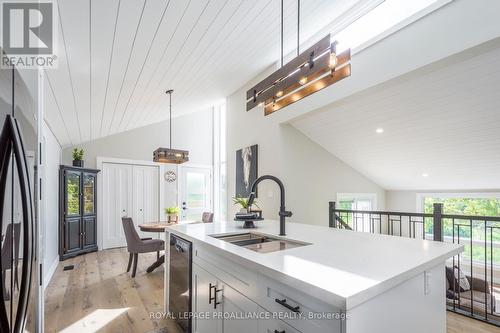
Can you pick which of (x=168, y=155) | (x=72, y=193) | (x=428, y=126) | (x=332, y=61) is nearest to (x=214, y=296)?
(x=332, y=61)

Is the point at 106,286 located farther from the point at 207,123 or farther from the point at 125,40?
the point at 207,123

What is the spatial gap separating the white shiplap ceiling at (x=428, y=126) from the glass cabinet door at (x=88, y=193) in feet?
14.5

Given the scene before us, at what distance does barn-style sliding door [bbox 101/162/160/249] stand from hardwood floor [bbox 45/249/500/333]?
1434 millimetres

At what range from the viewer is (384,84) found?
9.46 ft

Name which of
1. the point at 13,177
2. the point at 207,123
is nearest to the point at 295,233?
the point at 13,177

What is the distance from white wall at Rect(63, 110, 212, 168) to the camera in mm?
6000

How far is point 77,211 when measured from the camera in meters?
5.28

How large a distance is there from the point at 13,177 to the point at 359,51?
3321mm

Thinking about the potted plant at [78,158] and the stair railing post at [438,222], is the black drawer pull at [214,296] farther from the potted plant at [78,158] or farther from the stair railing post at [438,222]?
the potted plant at [78,158]

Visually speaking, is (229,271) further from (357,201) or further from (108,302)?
(357,201)

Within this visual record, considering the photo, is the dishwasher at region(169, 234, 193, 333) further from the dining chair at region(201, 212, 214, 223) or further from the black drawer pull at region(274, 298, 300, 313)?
the dining chair at region(201, 212, 214, 223)

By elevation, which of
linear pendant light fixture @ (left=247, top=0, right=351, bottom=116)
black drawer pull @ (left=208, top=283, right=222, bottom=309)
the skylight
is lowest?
black drawer pull @ (left=208, top=283, right=222, bottom=309)

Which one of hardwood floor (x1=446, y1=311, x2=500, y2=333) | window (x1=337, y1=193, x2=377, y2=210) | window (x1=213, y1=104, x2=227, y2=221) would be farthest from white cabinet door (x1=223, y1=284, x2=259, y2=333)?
window (x1=213, y1=104, x2=227, y2=221)

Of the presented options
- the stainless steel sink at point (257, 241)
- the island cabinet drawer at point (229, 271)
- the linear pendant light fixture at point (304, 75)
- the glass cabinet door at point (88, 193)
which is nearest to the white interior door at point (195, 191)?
the glass cabinet door at point (88, 193)
